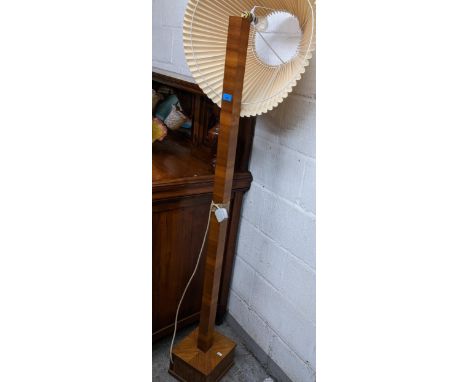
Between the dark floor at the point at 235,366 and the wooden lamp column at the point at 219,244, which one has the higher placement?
the wooden lamp column at the point at 219,244

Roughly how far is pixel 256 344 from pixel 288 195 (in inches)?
28.4

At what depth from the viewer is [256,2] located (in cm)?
102

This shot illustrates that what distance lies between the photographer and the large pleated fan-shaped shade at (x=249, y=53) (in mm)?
974

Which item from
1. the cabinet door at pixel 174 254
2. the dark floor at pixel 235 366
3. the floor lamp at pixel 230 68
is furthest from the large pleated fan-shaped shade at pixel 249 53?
the dark floor at pixel 235 366

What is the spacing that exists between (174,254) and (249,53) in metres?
0.79

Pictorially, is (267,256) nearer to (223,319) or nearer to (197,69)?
(223,319)

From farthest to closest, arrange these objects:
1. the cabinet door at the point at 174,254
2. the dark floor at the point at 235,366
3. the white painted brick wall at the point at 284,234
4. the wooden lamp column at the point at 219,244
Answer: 1. the dark floor at the point at 235,366
2. the cabinet door at the point at 174,254
3. the white painted brick wall at the point at 284,234
4. the wooden lamp column at the point at 219,244

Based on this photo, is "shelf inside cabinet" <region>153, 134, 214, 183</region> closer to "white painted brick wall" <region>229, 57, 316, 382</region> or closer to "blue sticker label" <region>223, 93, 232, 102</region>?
"white painted brick wall" <region>229, 57, 316, 382</region>

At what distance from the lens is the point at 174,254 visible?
Answer: 4.45 ft

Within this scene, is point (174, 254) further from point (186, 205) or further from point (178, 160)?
point (178, 160)

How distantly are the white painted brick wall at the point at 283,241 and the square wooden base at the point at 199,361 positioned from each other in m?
0.21

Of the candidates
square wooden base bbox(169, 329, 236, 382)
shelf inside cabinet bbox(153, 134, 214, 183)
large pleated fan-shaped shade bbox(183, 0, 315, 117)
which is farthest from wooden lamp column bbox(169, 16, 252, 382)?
shelf inside cabinet bbox(153, 134, 214, 183)

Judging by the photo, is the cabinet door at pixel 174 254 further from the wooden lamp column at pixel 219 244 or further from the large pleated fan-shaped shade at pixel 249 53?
the large pleated fan-shaped shade at pixel 249 53

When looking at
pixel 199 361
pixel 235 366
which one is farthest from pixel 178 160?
pixel 235 366
